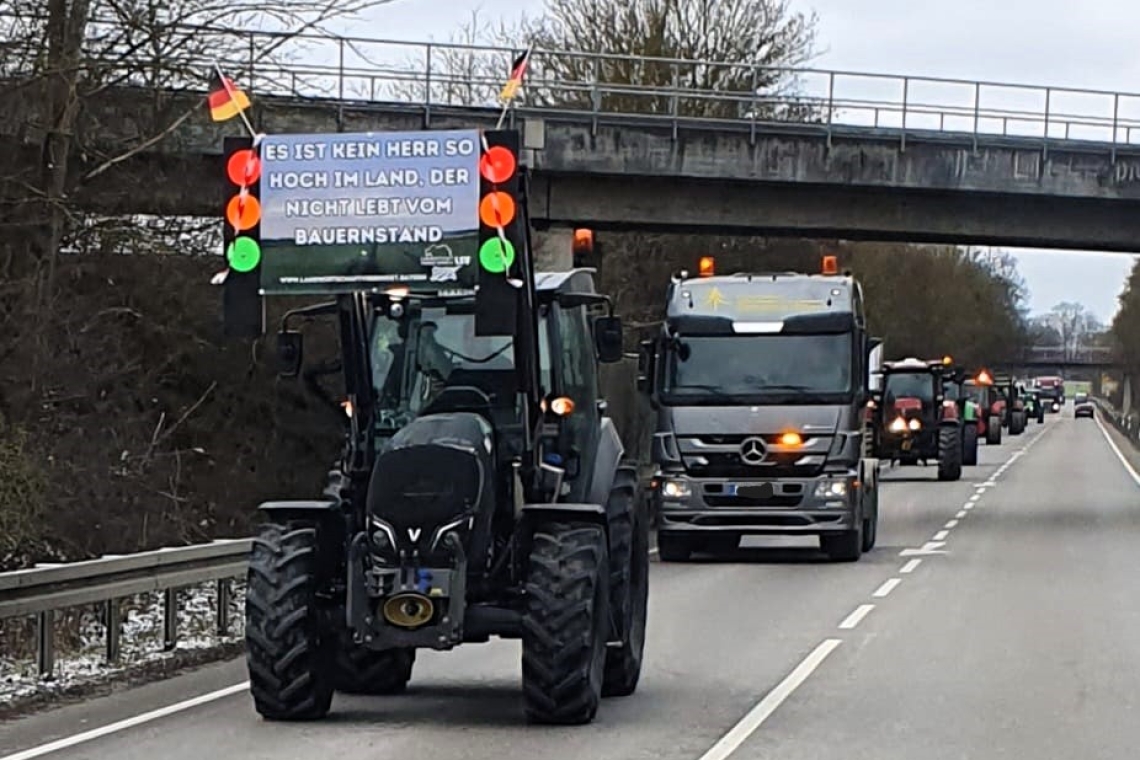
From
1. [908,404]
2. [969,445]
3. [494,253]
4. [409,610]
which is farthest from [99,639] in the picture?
[969,445]

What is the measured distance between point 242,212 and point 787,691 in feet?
14.7

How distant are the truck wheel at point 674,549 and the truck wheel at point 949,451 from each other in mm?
24485

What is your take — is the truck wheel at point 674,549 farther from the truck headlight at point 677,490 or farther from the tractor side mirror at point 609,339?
the tractor side mirror at point 609,339

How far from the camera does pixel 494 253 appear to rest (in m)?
10.8

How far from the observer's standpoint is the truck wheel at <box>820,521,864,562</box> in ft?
77.7

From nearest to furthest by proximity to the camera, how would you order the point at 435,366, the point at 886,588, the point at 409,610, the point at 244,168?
the point at 409,610 < the point at 244,168 < the point at 435,366 < the point at 886,588

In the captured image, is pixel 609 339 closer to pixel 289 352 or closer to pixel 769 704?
pixel 289 352

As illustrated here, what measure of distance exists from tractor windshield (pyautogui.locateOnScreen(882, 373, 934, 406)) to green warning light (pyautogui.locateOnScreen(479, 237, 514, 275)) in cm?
3978

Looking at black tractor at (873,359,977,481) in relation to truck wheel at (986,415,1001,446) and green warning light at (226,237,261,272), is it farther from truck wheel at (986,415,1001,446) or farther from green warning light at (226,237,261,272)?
green warning light at (226,237,261,272)

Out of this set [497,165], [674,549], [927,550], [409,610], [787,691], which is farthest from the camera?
[927,550]

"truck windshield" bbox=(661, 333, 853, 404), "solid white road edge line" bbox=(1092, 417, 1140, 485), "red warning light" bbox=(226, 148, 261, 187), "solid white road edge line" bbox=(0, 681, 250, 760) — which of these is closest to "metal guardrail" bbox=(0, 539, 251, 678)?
"solid white road edge line" bbox=(0, 681, 250, 760)

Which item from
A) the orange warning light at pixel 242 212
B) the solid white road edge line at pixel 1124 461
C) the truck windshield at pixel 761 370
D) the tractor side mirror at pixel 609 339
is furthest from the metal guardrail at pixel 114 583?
the solid white road edge line at pixel 1124 461

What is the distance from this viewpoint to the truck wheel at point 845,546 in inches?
932

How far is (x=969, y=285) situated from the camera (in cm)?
10112
